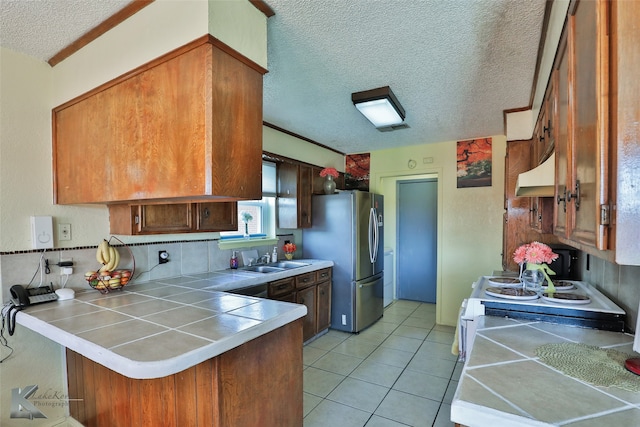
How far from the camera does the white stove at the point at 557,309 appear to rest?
1.49 m

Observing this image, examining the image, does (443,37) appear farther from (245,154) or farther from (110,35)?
(110,35)

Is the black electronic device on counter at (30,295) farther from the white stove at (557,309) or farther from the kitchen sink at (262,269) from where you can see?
the white stove at (557,309)

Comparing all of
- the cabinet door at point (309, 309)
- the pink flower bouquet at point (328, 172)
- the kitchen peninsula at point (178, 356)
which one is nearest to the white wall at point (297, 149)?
the pink flower bouquet at point (328, 172)

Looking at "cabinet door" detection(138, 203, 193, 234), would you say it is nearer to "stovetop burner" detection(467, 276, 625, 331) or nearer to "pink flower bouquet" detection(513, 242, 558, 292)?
"stovetop burner" detection(467, 276, 625, 331)

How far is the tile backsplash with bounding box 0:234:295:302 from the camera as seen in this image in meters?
1.85

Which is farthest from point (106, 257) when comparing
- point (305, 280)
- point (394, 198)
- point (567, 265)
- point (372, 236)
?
point (394, 198)

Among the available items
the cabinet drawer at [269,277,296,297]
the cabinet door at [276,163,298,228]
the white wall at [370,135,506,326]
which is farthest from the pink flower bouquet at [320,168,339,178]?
the cabinet drawer at [269,277,296,297]

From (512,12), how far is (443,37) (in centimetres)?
33

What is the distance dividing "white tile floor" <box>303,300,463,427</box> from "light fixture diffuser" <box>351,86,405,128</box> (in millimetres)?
2326

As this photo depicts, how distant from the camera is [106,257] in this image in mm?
2143

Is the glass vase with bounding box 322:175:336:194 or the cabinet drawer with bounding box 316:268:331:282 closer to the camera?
the cabinet drawer with bounding box 316:268:331:282

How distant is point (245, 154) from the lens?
150 centimetres

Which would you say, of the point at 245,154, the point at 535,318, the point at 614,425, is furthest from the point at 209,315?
the point at 535,318

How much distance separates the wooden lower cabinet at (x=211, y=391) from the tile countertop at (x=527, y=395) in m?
0.94
